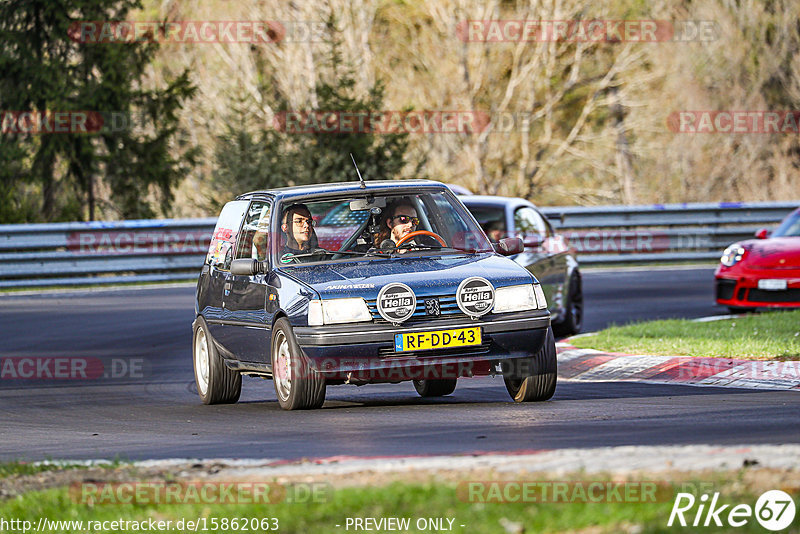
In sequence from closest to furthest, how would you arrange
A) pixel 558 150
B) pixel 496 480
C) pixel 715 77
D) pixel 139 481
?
pixel 496 480, pixel 139 481, pixel 558 150, pixel 715 77

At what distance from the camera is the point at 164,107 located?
31469 mm

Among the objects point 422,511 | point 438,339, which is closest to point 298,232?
point 438,339

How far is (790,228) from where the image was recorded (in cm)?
1823

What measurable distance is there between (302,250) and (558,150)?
1064 inches

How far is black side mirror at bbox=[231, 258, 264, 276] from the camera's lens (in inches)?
413

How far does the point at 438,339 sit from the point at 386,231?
168 cm

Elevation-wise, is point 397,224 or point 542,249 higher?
point 397,224

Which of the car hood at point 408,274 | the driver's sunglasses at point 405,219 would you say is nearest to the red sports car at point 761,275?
the driver's sunglasses at point 405,219

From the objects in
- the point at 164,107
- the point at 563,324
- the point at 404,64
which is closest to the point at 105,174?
the point at 164,107

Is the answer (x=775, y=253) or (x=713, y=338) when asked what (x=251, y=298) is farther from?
(x=775, y=253)

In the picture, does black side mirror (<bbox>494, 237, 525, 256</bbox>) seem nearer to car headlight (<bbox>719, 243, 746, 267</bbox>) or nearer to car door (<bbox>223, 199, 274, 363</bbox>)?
car door (<bbox>223, 199, 274, 363</bbox>)

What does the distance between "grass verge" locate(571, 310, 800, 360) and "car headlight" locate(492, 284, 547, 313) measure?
3.18 m

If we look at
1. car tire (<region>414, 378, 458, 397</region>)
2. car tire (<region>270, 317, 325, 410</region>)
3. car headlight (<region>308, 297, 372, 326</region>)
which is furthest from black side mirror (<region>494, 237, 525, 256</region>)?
car tire (<region>270, 317, 325, 410</region>)

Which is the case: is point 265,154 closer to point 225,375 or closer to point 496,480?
point 225,375
